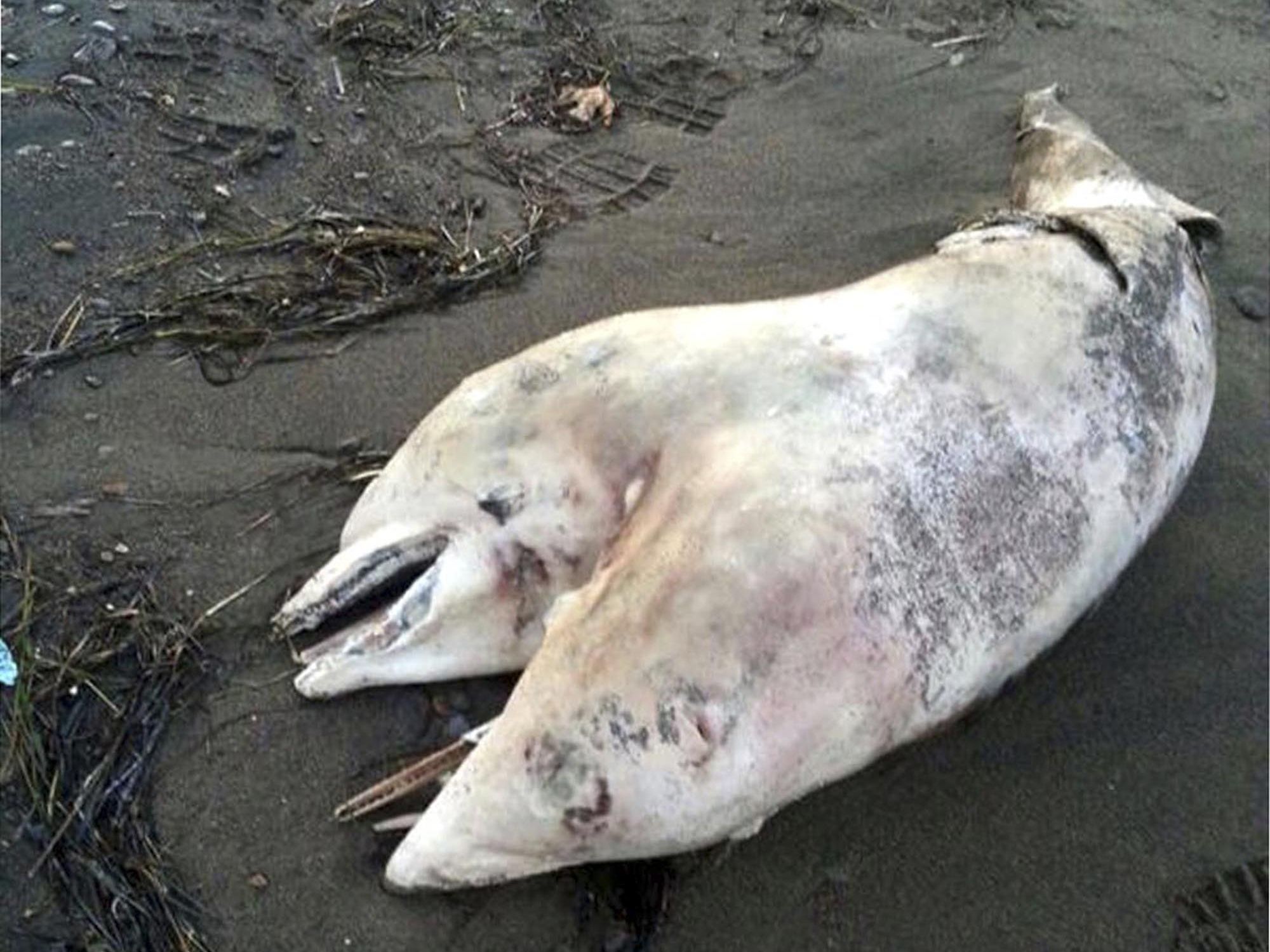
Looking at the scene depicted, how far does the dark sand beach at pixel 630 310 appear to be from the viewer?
2.97 metres

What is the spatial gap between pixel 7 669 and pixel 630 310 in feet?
5.75

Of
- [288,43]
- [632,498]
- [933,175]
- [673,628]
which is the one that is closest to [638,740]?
[673,628]

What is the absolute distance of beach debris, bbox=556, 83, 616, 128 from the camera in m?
4.58

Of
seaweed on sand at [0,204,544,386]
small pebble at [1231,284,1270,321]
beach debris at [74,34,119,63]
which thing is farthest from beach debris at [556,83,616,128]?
small pebble at [1231,284,1270,321]

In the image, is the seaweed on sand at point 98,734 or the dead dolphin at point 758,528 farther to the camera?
the seaweed on sand at point 98,734

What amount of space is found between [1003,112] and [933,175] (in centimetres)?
42

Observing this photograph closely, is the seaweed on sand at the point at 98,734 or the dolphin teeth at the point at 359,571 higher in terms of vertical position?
the dolphin teeth at the point at 359,571

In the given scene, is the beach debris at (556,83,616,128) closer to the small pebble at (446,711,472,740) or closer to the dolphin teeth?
the dolphin teeth

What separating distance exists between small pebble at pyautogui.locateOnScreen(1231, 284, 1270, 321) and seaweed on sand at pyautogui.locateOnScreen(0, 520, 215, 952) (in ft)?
9.40

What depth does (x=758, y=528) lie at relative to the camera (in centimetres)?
265

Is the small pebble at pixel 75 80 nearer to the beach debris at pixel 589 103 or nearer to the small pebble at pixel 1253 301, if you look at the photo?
the beach debris at pixel 589 103

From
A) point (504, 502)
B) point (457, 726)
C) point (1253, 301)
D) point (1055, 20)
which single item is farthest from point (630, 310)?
point (1055, 20)

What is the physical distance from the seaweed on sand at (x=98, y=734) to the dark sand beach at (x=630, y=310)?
0.13 ft

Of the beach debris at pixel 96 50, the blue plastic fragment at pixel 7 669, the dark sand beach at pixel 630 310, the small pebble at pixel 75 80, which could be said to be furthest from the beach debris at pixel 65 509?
the beach debris at pixel 96 50
